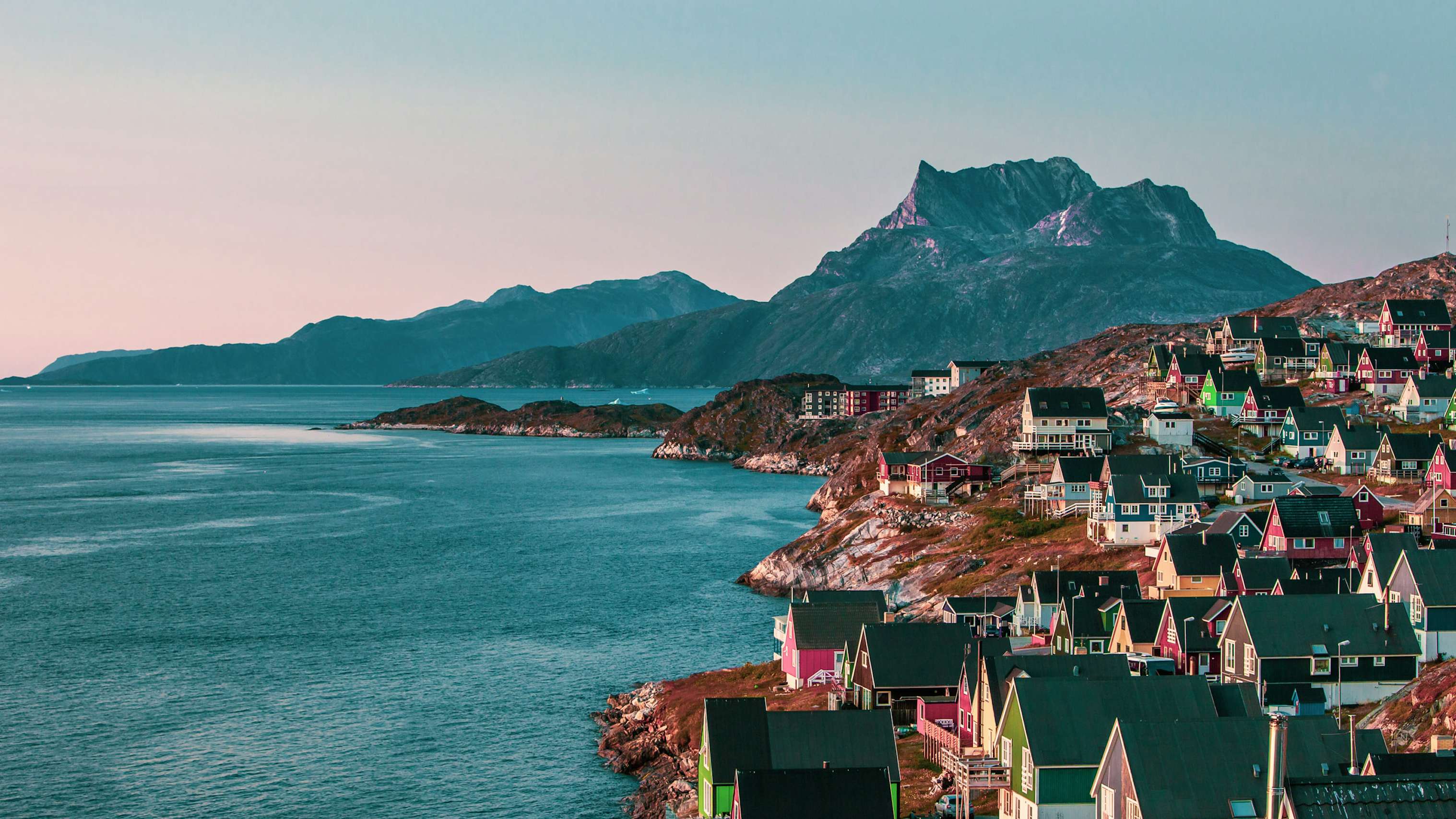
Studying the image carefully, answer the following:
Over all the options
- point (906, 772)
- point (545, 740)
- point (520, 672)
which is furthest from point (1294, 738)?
point (520, 672)

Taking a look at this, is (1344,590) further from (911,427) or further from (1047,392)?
(911,427)

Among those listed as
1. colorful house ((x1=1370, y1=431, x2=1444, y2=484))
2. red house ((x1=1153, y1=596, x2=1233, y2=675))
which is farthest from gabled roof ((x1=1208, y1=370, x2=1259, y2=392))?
red house ((x1=1153, y1=596, x2=1233, y2=675))

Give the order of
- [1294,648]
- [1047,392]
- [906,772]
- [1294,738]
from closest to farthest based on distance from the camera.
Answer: [1294,738] → [906,772] → [1294,648] → [1047,392]

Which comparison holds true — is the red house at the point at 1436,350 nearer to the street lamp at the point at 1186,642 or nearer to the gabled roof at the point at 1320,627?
the gabled roof at the point at 1320,627

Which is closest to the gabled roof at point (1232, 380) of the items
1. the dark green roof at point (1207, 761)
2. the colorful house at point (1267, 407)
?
the colorful house at point (1267, 407)

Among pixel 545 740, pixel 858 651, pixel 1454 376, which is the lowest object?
pixel 545 740
